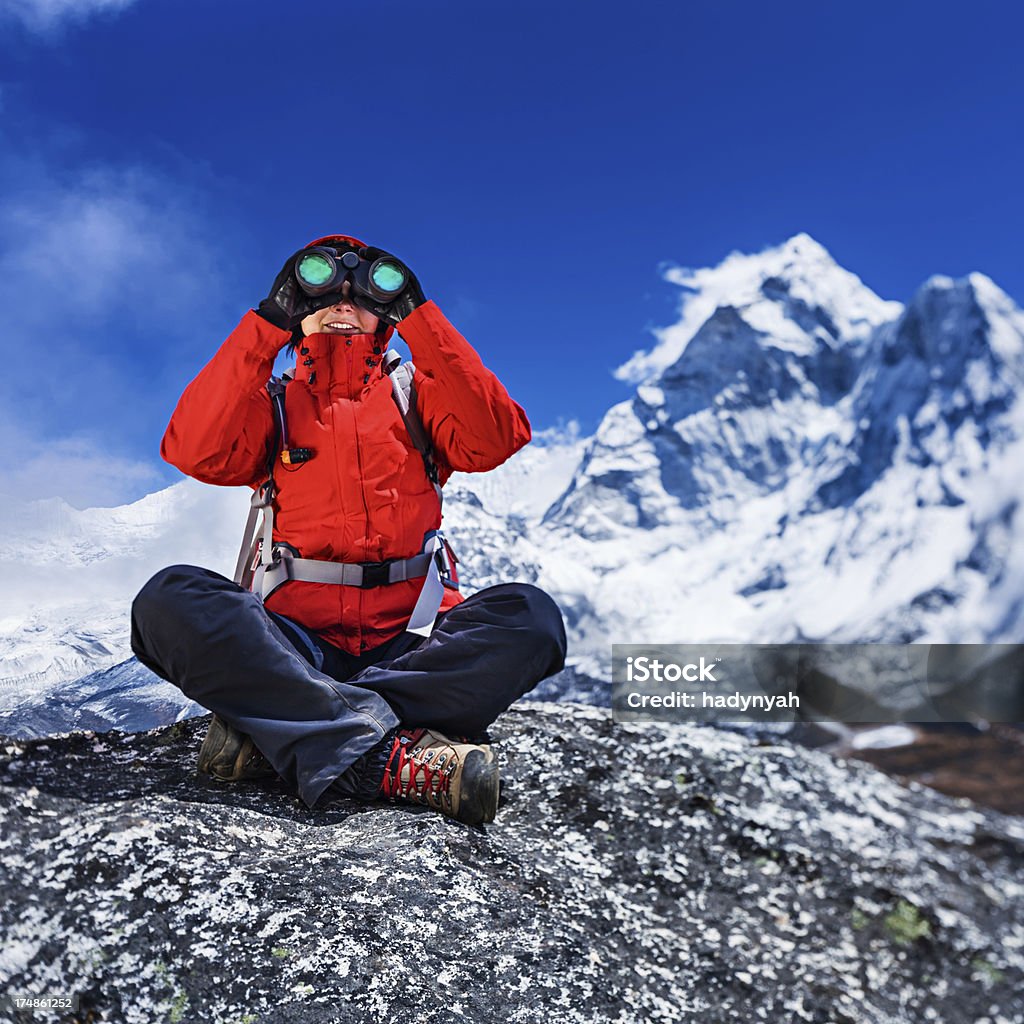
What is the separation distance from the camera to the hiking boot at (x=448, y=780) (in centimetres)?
236

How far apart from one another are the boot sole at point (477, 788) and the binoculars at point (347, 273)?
1433 millimetres

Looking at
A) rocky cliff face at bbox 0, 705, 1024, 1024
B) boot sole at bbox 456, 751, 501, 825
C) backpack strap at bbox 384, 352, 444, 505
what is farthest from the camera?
backpack strap at bbox 384, 352, 444, 505

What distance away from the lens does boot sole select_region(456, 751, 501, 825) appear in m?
2.36

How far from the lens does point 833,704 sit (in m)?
8.08

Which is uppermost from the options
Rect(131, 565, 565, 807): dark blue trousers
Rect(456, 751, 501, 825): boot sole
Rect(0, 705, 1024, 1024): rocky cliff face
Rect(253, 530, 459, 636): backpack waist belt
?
Rect(253, 530, 459, 636): backpack waist belt

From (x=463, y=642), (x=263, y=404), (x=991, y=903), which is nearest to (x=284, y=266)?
(x=263, y=404)

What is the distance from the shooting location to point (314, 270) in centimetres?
255

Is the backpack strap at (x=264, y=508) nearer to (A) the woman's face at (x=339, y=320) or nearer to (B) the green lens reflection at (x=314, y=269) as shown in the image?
(A) the woman's face at (x=339, y=320)

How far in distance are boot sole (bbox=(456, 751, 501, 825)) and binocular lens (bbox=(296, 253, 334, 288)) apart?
58.0 inches

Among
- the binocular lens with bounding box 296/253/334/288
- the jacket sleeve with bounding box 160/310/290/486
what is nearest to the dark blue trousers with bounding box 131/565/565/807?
the jacket sleeve with bounding box 160/310/290/486

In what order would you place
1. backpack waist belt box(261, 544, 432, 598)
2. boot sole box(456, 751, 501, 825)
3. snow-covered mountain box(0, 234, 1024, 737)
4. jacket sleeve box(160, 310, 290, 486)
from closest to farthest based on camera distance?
boot sole box(456, 751, 501, 825) < jacket sleeve box(160, 310, 290, 486) < backpack waist belt box(261, 544, 432, 598) < snow-covered mountain box(0, 234, 1024, 737)

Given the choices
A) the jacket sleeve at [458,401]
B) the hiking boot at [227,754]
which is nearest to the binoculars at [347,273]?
the jacket sleeve at [458,401]

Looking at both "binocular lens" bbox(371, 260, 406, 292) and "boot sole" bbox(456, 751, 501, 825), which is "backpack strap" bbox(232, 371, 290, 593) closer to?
"binocular lens" bbox(371, 260, 406, 292)

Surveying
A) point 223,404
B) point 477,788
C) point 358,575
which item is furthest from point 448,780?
point 223,404
